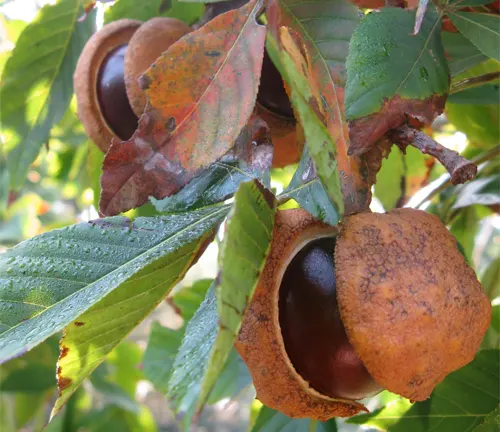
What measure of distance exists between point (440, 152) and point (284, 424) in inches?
20.4

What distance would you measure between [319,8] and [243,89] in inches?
5.7

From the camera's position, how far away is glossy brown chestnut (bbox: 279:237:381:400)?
694 mm

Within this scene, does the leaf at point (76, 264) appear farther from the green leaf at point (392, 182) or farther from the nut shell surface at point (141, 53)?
the green leaf at point (392, 182)

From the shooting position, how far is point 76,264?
693mm

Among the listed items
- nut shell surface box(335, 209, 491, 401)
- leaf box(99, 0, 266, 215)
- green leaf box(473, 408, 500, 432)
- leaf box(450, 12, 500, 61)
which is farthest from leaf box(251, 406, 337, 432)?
leaf box(450, 12, 500, 61)

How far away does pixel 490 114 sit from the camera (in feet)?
4.02

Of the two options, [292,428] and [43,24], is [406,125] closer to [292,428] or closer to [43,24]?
[292,428]

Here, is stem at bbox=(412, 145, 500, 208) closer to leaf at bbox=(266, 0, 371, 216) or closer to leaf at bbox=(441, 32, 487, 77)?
leaf at bbox=(441, 32, 487, 77)

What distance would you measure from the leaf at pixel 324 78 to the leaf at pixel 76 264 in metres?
0.16

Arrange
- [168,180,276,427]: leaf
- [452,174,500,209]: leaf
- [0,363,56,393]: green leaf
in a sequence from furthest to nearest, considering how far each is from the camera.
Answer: [0,363,56,393]: green leaf
[452,174,500,209]: leaf
[168,180,276,427]: leaf

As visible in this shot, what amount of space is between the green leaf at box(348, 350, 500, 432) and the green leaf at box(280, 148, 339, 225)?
1.19 feet

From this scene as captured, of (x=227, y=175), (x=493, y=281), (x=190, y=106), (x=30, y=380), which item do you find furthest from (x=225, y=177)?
(x=30, y=380)

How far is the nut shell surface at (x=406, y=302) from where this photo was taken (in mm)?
630

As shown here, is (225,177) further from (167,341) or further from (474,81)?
(167,341)
